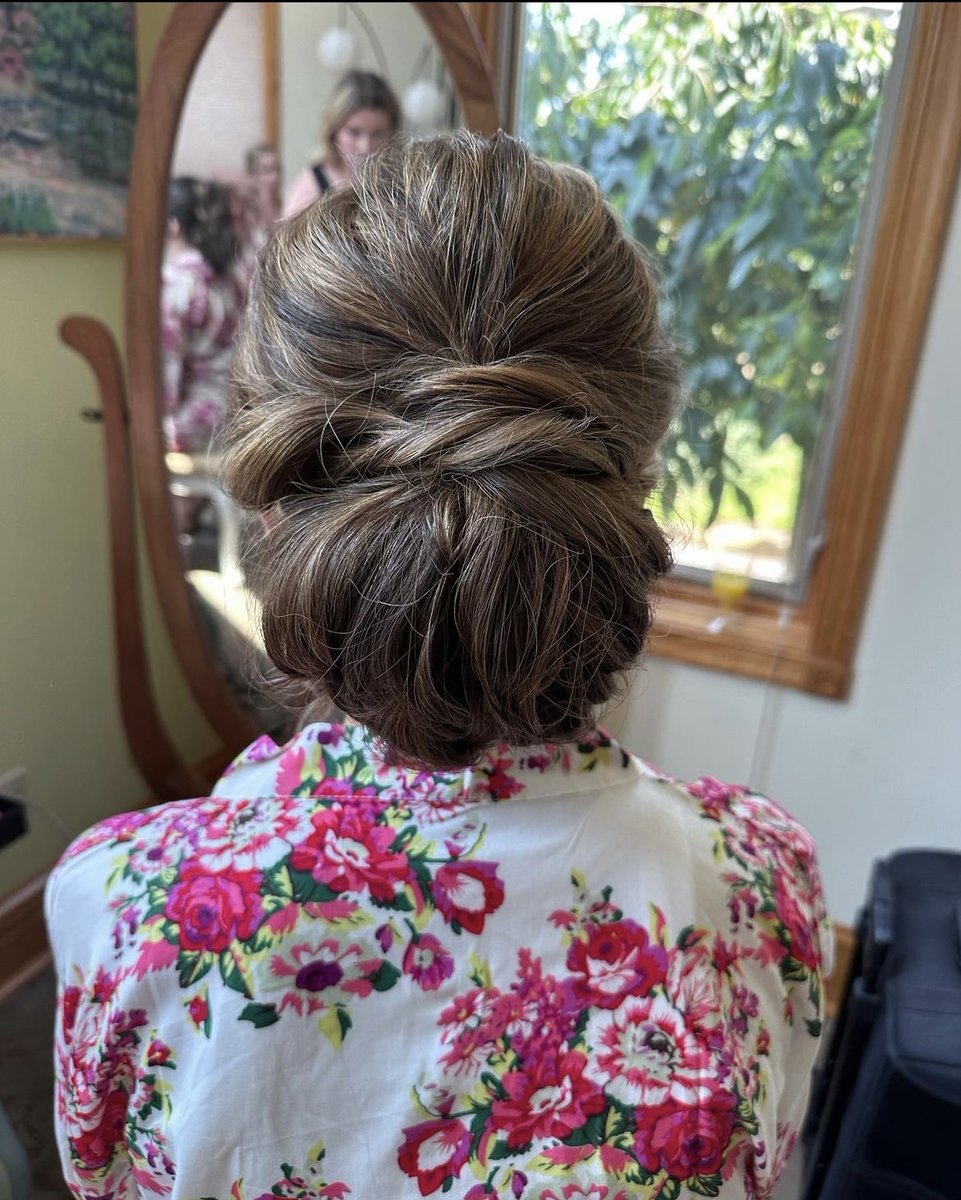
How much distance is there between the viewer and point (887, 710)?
4.26ft

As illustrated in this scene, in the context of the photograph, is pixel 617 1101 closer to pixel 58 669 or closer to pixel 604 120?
pixel 58 669

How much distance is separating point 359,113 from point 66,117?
0.36 metres

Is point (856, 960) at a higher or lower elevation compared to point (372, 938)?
lower

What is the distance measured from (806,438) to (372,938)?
3.58 ft

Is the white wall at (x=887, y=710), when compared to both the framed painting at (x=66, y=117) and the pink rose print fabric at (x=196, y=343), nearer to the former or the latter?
the pink rose print fabric at (x=196, y=343)

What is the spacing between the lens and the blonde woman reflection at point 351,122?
42.9 inches

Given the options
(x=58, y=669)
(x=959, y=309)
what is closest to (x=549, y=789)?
(x=58, y=669)

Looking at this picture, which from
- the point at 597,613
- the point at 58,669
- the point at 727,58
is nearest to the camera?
the point at 597,613

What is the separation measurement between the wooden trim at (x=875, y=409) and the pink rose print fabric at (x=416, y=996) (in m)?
0.70

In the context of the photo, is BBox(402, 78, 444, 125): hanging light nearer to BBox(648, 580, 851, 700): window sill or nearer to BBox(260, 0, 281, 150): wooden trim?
BBox(260, 0, 281, 150): wooden trim

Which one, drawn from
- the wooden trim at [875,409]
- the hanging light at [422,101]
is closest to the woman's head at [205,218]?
the hanging light at [422,101]

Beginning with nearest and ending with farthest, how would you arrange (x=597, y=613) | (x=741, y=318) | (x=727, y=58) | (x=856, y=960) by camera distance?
(x=597, y=613), (x=856, y=960), (x=727, y=58), (x=741, y=318)

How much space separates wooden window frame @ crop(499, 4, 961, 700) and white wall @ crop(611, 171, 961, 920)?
0.9 inches

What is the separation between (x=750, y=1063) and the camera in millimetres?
556
